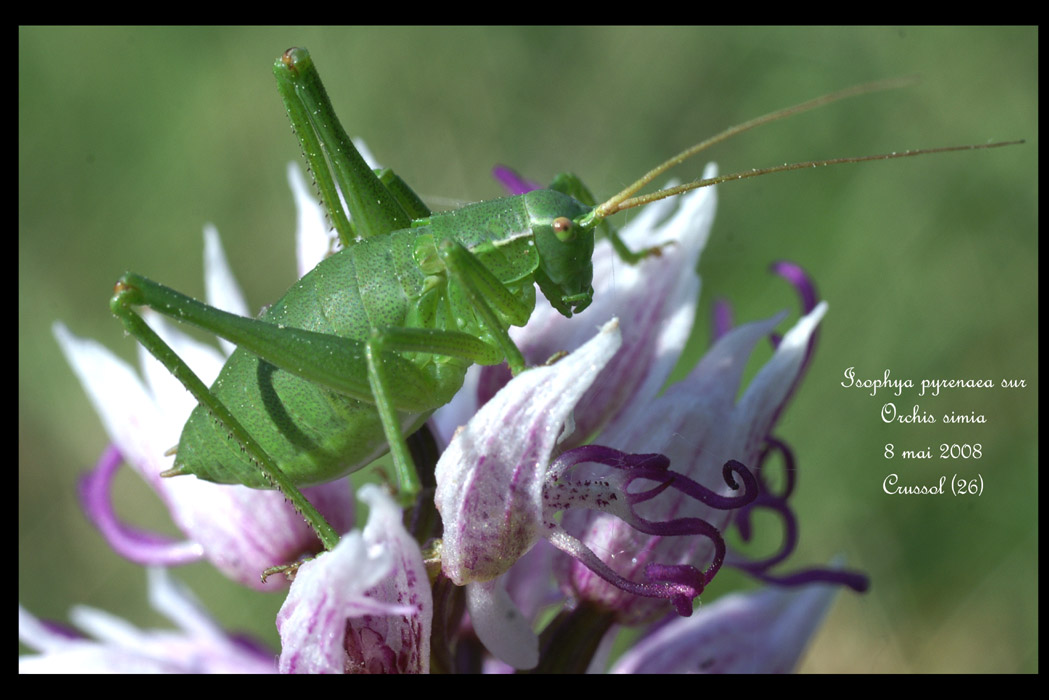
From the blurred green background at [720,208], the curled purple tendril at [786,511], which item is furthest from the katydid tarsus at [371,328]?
the blurred green background at [720,208]

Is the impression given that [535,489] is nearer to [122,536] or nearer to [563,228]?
[563,228]

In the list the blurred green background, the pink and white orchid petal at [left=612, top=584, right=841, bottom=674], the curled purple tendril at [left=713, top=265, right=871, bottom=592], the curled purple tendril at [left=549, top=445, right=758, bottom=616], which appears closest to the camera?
the curled purple tendril at [left=549, top=445, right=758, bottom=616]

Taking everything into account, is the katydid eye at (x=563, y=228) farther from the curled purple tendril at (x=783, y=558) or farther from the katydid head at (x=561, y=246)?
the curled purple tendril at (x=783, y=558)

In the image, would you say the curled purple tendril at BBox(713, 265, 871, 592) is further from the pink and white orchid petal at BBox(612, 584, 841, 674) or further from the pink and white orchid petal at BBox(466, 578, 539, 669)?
the pink and white orchid petal at BBox(466, 578, 539, 669)

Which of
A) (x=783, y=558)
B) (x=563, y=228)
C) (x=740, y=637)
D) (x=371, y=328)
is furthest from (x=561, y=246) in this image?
(x=740, y=637)

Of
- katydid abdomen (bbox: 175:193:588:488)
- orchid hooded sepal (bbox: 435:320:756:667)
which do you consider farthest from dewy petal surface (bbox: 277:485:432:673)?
katydid abdomen (bbox: 175:193:588:488)

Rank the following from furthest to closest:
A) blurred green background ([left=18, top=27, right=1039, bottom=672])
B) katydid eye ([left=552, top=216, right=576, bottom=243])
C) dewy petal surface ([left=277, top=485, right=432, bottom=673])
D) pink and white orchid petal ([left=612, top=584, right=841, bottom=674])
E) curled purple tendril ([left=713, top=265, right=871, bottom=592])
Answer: blurred green background ([left=18, top=27, right=1039, bottom=672]) < pink and white orchid petal ([left=612, top=584, right=841, bottom=674]) < curled purple tendril ([left=713, top=265, right=871, bottom=592]) < katydid eye ([left=552, top=216, right=576, bottom=243]) < dewy petal surface ([left=277, top=485, right=432, bottom=673])
